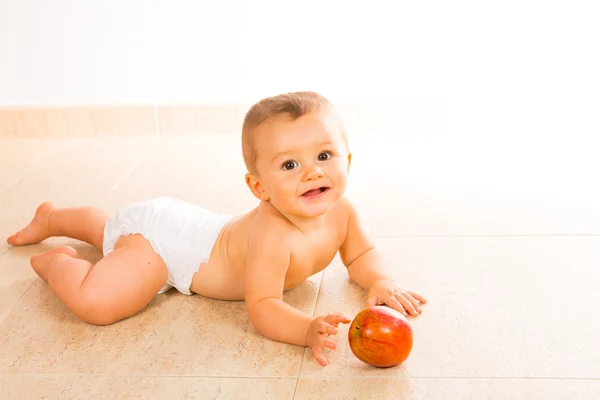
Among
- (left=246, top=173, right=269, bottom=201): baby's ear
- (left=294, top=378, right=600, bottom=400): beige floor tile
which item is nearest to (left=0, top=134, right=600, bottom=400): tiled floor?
(left=294, top=378, right=600, bottom=400): beige floor tile

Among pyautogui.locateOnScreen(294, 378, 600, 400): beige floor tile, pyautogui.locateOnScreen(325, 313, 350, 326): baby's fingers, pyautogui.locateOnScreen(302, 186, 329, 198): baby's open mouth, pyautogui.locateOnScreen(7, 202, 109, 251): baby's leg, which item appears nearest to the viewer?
pyautogui.locateOnScreen(294, 378, 600, 400): beige floor tile

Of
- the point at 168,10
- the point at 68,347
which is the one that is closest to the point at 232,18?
the point at 168,10

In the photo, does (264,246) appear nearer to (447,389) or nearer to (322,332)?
(322,332)

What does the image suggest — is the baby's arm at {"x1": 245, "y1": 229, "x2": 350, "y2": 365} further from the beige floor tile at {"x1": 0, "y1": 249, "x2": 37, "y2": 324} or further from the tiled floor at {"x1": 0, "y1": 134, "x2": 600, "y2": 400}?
the beige floor tile at {"x1": 0, "y1": 249, "x2": 37, "y2": 324}

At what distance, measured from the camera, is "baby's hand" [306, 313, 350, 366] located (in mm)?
1437

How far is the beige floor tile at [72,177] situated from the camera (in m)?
2.27

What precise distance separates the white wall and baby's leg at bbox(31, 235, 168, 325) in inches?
43.5

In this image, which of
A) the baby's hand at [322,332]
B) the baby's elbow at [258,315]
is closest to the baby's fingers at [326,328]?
the baby's hand at [322,332]

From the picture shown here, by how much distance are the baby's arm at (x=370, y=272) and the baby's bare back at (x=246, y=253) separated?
26mm

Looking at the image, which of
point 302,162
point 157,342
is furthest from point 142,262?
point 302,162

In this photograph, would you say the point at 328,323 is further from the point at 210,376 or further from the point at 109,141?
the point at 109,141

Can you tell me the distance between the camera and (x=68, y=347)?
1.57 m

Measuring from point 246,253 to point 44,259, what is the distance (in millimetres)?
448

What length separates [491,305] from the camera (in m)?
1.60
